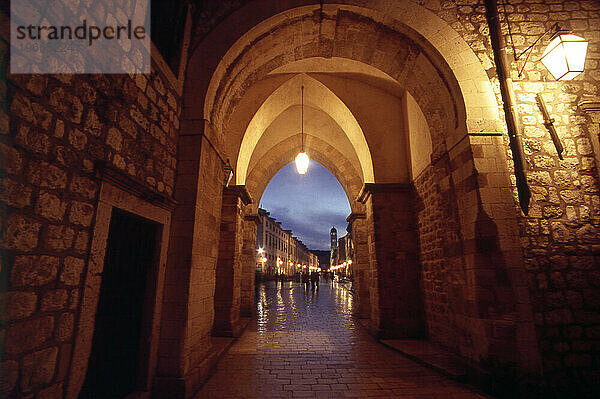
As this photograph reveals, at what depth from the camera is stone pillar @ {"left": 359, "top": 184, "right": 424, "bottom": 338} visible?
20.6ft

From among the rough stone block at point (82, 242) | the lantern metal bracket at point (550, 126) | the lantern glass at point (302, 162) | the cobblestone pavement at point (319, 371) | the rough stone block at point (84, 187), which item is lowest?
the cobblestone pavement at point (319, 371)

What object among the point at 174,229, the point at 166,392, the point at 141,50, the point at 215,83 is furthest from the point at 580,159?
the point at 166,392

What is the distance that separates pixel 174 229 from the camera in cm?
378

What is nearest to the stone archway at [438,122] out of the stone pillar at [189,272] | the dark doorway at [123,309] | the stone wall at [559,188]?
the stone pillar at [189,272]

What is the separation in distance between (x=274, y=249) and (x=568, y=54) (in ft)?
136

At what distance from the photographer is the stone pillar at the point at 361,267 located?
28.7ft

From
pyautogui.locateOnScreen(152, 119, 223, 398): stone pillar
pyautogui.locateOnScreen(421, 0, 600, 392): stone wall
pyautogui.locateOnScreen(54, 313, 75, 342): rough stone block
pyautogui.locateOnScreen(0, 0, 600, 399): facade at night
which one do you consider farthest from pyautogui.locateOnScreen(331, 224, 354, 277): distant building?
pyautogui.locateOnScreen(54, 313, 75, 342): rough stone block

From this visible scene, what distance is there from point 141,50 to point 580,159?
637 centimetres

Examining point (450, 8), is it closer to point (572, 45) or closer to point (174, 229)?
point (572, 45)

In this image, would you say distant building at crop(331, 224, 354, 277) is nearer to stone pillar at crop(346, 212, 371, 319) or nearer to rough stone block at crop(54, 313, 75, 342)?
stone pillar at crop(346, 212, 371, 319)

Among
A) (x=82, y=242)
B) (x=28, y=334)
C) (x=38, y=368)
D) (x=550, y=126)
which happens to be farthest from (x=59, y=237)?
(x=550, y=126)

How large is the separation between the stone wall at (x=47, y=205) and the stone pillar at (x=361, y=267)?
25.2ft

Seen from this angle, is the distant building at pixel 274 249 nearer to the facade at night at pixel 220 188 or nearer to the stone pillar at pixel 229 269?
the stone pillar at pixel 229 269

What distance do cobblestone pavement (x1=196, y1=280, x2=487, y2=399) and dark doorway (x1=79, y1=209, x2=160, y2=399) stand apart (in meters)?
1.00
